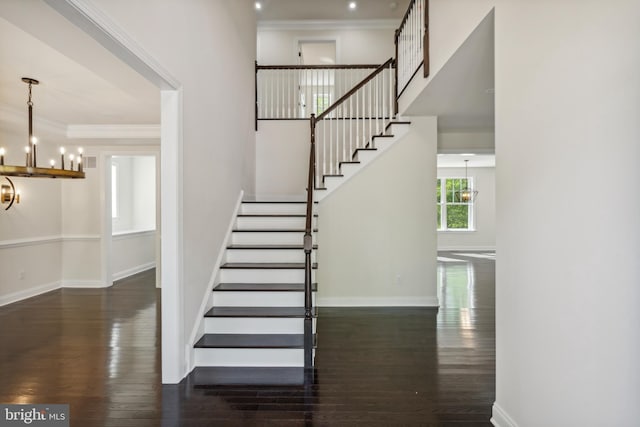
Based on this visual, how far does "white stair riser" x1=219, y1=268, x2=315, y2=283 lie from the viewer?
3.62 meters

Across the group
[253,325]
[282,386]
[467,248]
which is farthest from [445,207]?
[282,386]

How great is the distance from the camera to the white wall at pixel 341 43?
Result: 23.3ft

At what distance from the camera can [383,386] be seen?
2596 millimetres

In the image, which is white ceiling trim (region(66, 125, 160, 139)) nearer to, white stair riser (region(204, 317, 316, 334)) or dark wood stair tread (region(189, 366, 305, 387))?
white stair riser (region(204, 317, 316, 334))

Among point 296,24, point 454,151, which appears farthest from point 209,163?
point 296,24

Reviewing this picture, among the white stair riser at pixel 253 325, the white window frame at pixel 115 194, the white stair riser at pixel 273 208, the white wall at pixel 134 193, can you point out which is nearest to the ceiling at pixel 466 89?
the white stair riser at pixel 273 208

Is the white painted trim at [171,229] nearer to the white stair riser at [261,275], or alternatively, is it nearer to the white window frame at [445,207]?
the white stair riser at [261,275]

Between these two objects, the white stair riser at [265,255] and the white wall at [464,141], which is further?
the white wall at [464,141]

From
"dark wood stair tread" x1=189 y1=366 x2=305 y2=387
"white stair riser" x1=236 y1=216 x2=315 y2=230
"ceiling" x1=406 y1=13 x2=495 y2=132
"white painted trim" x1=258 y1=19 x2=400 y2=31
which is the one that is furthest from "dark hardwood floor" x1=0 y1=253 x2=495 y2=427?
"white painted trim" x1=258 y1=19 x2=400 y2=31

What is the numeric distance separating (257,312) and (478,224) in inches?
391

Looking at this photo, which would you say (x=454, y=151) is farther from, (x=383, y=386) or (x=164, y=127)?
(x=164, y=127)

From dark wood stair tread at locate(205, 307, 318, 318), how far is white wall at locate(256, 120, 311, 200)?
2735 mm

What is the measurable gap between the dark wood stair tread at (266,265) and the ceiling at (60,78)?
74.7 inches

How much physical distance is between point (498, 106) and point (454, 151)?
354 cm
